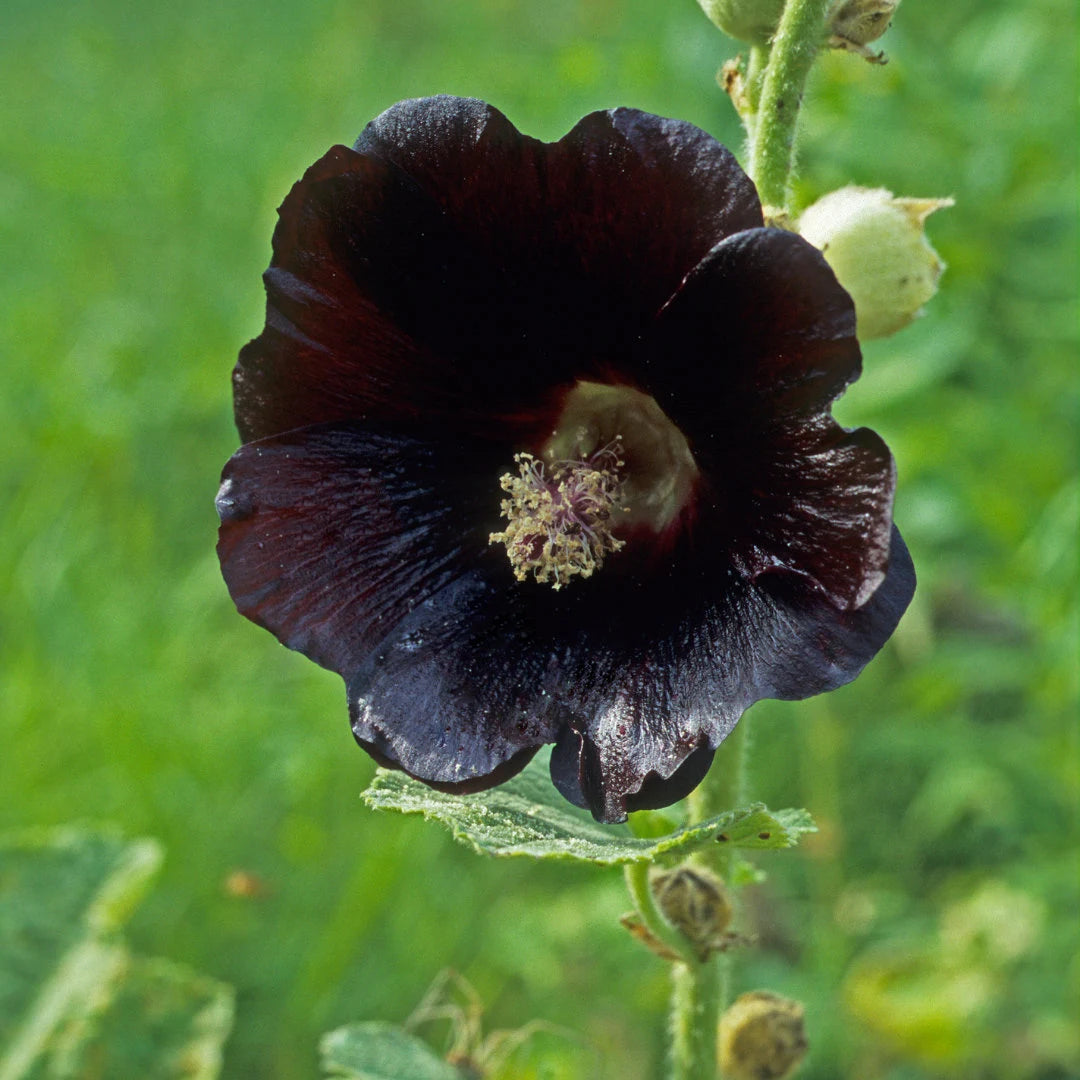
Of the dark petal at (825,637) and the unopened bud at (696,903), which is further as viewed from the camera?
the unopened bud at (696,903)

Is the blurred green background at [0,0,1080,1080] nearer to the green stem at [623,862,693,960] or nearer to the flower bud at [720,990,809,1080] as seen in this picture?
the flower bud at [720,990,809,1080]

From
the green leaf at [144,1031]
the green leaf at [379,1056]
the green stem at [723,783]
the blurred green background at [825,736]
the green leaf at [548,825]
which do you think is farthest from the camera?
the blurred green background at [825,736]

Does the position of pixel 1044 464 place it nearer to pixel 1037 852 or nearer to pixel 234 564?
pixel 1037 852

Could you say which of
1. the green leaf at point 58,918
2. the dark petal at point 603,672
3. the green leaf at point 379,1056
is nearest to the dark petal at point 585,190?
the dark petal at point 603,672

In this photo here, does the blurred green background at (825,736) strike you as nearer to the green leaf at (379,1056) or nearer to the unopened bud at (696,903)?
the green leaf at (379,1056)

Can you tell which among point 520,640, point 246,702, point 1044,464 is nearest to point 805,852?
point 1044,464

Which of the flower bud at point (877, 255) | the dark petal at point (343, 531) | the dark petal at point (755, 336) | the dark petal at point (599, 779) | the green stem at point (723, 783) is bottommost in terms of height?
the dark petal at point (599, 779)

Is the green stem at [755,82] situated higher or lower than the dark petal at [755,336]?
higher

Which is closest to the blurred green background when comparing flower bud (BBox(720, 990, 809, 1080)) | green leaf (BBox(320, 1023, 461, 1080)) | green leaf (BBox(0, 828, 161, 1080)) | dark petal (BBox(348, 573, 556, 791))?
green leaf (BBox(0, 828, 161, 1080))
